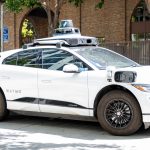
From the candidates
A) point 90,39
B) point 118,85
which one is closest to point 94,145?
point 118,85

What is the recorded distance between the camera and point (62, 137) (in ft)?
27.8

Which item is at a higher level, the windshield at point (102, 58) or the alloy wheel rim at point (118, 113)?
the windshield at point (102, 58)

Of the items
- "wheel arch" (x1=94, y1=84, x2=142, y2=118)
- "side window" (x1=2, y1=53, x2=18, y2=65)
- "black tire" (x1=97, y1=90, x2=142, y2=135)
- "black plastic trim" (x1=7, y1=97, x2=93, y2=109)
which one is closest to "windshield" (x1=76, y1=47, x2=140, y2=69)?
"wheel arch" (x1=94, y1=84, x2=142, y2=118)

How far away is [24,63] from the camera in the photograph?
9773mm

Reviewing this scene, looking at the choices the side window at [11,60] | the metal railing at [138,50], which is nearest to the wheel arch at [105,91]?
the side window at [11,60]

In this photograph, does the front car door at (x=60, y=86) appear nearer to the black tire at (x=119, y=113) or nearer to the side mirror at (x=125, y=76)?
the black tire at (x=119, y=113)

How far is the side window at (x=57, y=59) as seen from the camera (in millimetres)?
9134

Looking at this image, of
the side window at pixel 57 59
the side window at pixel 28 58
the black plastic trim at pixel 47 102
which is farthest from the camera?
the side window at pixel 28 58

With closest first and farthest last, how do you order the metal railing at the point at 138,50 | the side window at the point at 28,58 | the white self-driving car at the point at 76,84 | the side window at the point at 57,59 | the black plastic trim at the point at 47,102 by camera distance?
the white self-driving car at the point at 76,84
the black plastic trim at the point at 47,102
the side window at the point at 57,59
the side window at the point at 28,58
the metal railing at the point at 138,50

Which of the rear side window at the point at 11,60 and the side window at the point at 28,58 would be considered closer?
the side window at the point at 28,58

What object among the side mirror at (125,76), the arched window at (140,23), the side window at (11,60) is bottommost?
the side mirror at (125,76)

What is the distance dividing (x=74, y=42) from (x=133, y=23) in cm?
1708

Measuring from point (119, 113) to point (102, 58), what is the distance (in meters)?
1.31

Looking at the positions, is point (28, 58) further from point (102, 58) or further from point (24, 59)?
point (102, 58)
